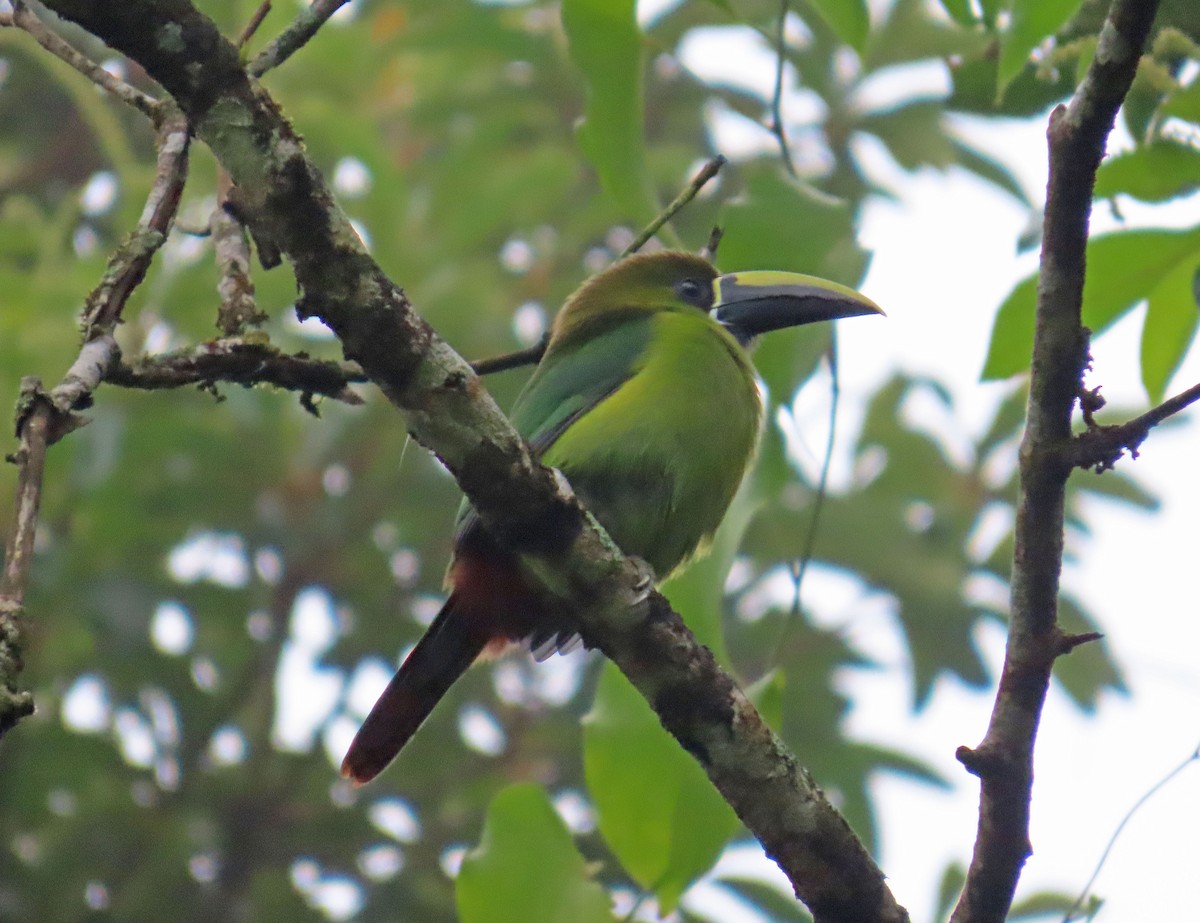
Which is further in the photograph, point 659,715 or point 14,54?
point 14,54

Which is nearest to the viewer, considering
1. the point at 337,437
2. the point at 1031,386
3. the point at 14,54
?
the point at 1031,386

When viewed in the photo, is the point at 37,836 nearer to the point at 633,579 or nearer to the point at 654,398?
the point at 654,398

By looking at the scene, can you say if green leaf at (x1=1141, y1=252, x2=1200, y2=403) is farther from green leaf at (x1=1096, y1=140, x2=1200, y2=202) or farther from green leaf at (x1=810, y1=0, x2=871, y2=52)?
green leaf at (x1=810, y1=0, x2=871, y2=52)

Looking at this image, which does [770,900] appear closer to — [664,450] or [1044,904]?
[1044,904]

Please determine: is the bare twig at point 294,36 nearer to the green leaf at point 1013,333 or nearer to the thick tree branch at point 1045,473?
the thick tree branch at point 1045,473

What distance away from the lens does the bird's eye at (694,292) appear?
153 inches

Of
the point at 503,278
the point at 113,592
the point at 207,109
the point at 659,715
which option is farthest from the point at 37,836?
the point at 207,109

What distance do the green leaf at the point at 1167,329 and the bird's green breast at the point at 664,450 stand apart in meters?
0.84

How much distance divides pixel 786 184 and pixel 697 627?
2.58ft

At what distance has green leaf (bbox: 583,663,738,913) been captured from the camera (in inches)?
103

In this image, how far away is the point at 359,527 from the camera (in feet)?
15.3

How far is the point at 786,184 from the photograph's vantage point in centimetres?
281

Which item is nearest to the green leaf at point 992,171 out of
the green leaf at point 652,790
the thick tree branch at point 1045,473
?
the green leaf at point 652,790

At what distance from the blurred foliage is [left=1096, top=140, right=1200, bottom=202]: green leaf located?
45.6 inches
